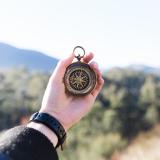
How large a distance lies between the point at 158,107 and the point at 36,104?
572 centimetres

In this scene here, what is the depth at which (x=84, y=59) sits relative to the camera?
279cm

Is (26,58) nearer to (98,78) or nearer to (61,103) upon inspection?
(98,78)

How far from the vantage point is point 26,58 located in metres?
82.1

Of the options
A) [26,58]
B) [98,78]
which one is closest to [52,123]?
[98,78]


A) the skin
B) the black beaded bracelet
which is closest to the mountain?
the skin

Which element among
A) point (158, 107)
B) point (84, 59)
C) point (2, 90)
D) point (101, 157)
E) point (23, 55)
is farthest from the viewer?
point (23, 55)

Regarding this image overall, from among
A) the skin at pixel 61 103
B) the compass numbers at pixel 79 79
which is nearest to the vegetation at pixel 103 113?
the compass numbers at pixel 79 79

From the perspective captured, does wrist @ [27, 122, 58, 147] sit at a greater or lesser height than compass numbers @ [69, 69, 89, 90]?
greater

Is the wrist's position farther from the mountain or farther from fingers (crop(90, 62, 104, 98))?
the mountain

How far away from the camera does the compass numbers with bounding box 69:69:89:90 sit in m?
2.78

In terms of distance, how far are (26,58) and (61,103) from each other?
80.1 metres

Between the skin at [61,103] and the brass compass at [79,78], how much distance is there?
0.06 m

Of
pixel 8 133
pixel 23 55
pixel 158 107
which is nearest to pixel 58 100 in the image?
pixel 8 133

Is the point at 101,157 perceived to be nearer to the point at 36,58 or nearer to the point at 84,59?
the point at 84,59
